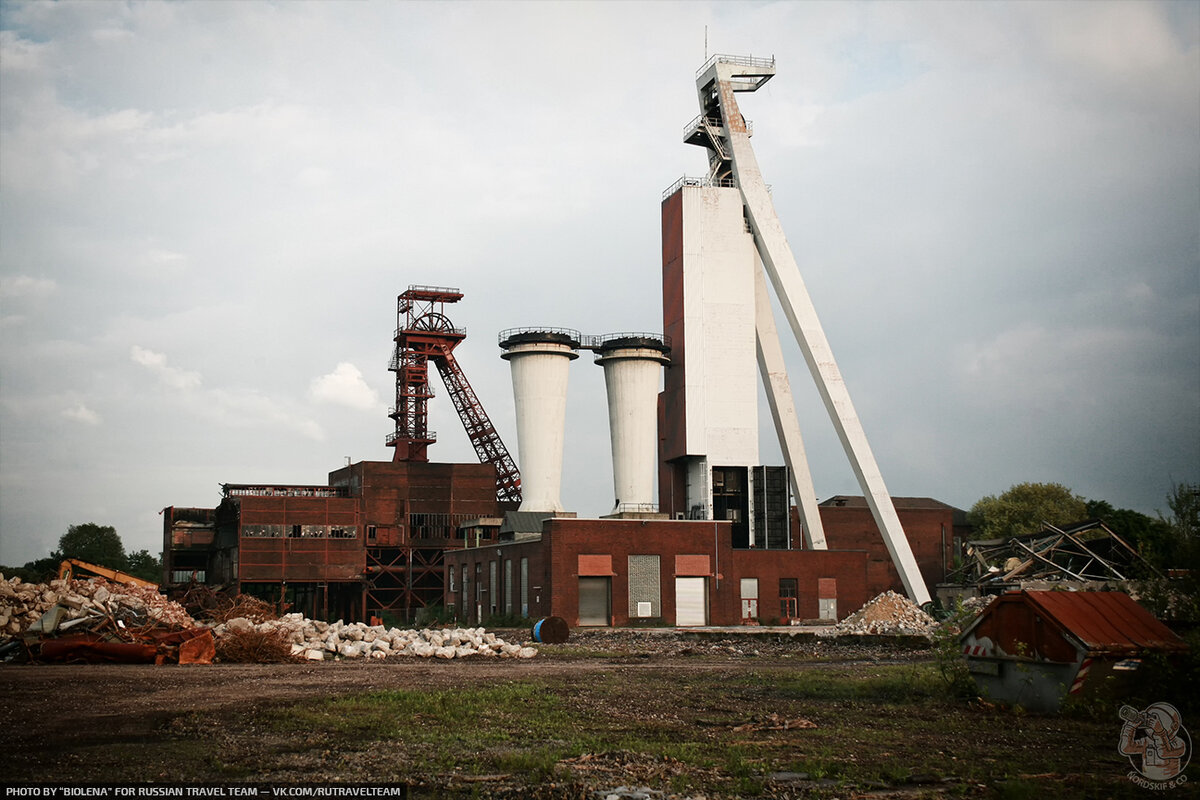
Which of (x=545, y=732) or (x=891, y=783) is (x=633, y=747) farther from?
(x=891, y=783)

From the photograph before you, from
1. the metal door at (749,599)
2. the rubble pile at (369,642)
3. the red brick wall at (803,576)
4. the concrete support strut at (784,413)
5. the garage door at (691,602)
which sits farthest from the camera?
the concrete support strut at (784,413)

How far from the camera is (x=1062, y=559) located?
4506 cm

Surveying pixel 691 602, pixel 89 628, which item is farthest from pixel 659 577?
pixel 89 628

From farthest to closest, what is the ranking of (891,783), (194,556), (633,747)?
1. (194,556)
2. (633,747)
3. (891,783)

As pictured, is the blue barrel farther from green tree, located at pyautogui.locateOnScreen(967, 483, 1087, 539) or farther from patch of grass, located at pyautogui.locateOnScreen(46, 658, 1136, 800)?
green tree, located at pyautogui.locateOnScreen(967, 483, 1087, 539)

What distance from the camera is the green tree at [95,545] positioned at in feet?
349

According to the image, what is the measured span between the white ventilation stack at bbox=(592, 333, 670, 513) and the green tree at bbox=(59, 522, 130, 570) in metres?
70.5

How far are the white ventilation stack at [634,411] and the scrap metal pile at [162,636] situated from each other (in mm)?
26700

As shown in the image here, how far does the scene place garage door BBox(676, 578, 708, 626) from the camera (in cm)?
4934

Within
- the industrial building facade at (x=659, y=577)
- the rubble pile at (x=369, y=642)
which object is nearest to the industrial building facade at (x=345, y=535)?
the industrial building facade at (x=659, y=577)

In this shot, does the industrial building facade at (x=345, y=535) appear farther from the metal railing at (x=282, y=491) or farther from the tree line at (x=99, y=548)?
the tree line at (x=99, y=548)

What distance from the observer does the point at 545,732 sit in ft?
40.8

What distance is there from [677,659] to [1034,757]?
1644 cm

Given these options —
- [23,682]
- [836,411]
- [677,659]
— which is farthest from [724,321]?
[23,682]
